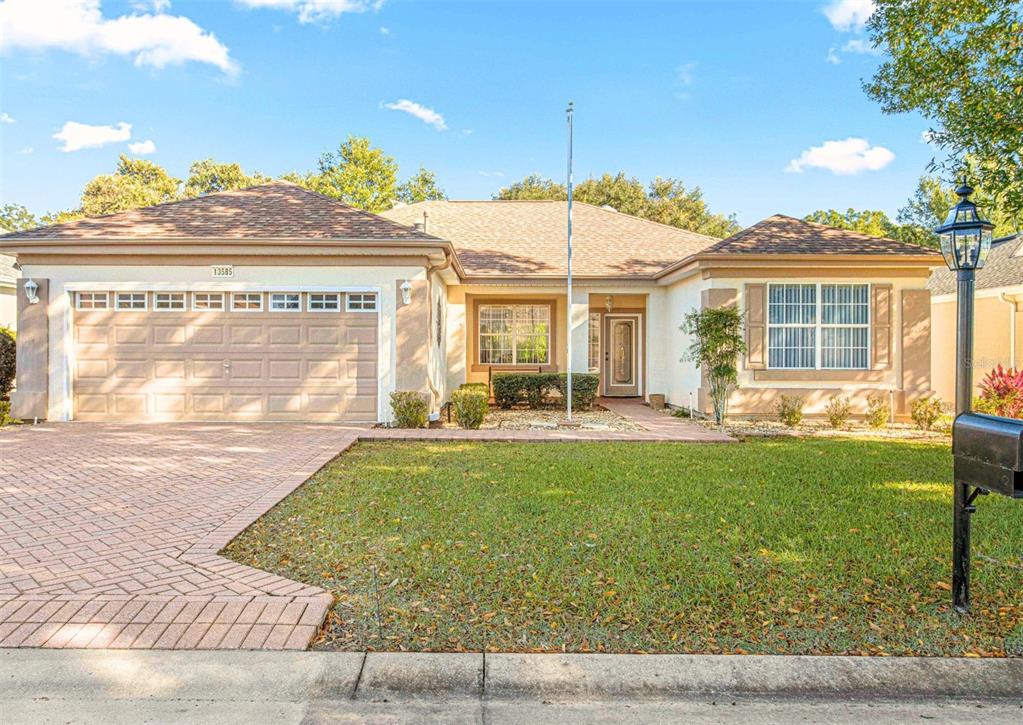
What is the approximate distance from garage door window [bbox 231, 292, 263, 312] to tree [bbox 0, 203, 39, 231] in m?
42.2

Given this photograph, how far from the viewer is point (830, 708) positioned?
279cm

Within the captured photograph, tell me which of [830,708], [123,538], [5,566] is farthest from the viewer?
[123,538]

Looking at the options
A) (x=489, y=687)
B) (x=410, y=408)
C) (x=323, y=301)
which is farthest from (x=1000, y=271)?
(x=489, y=687)

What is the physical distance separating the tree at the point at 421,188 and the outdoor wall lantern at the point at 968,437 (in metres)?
34.0

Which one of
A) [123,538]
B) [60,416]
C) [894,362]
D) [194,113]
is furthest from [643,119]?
[123,538]

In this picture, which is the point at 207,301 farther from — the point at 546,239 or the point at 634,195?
the point at 634,195

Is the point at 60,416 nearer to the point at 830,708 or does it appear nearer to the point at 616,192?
the point at 830,708

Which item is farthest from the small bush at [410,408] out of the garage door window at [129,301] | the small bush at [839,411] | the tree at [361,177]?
the tree at [361,177]

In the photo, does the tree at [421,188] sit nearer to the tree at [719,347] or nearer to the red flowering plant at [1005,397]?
the tree at [719,347]

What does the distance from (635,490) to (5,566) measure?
523 cm

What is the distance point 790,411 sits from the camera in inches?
454

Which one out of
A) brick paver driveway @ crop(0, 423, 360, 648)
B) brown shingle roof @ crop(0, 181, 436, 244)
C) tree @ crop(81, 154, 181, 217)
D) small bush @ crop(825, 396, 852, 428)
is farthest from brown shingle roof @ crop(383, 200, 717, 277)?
tree @ crop(81, 154, 181, 217)

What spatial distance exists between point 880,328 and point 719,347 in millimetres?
3455

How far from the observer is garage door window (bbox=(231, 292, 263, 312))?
453 inches
